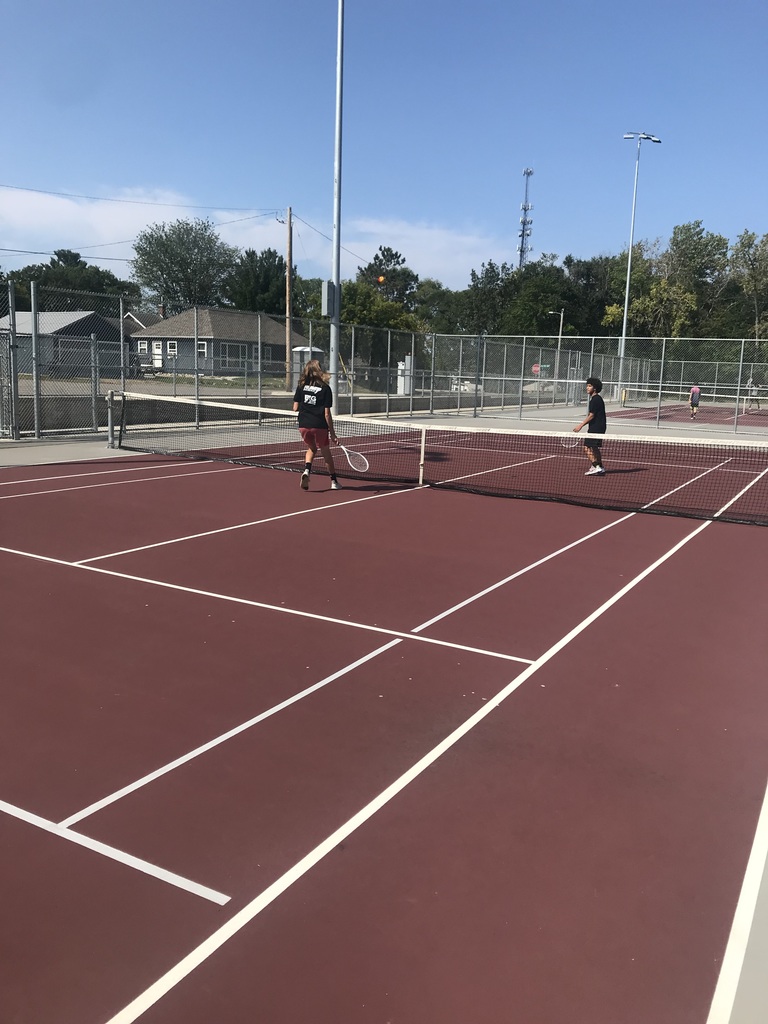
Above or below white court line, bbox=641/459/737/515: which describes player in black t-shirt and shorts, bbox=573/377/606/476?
above

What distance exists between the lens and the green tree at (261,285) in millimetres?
87250

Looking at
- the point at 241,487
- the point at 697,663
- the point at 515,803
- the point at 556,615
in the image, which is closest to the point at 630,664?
the point at 697,663

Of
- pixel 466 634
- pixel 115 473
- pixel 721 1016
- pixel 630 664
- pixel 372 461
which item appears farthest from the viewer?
pixel 372 461

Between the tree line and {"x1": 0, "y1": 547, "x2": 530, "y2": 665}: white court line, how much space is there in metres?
47.4

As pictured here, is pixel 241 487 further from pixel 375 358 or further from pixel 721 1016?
pixel 375 358

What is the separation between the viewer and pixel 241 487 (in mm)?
12844

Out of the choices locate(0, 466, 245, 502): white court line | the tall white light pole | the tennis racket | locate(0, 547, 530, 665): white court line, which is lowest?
locate(0, 547, 530, 665): white court line

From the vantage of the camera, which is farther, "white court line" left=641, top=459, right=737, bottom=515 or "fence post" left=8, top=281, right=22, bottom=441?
"fence post" left=8, top=281, right=22, bottom=441

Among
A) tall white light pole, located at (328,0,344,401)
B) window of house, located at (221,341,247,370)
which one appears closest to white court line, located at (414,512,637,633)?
tall white light pole, located at (328,0,344,401)

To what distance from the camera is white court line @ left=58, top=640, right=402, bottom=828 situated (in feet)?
12.1

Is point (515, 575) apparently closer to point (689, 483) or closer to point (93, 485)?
point (93, 485)

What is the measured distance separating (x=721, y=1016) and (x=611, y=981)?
0.34 meters

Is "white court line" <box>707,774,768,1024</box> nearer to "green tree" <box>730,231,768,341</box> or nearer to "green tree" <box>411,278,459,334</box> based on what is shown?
"green tree" <box>730,231,768,341</box>

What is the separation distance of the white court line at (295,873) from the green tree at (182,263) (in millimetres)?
93333
